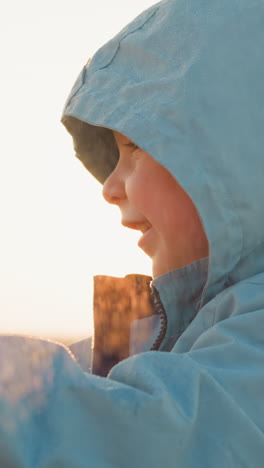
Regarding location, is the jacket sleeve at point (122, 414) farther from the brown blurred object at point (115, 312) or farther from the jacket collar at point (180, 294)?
the brown blurred object at point (115, 312)

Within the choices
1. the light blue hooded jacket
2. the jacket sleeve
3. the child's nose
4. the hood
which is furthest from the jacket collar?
the jacket sleeve

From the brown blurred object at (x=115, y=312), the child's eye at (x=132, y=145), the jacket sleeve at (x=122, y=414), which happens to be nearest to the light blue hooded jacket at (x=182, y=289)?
the jacket sleeve at (x=122, y=414)

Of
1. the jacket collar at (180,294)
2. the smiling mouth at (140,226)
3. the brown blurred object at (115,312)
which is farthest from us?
the brown blurred object at (115,312)

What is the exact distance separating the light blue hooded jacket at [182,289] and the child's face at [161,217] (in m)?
0.07

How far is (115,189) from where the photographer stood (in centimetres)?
244

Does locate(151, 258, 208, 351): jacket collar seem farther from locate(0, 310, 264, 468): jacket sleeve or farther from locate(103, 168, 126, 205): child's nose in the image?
locate(0, 310, 264, 468): jacket sleeve

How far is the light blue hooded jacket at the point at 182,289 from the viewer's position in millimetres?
1150

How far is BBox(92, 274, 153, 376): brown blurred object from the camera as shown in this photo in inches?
99.1

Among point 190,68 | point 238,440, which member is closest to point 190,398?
point 238,440

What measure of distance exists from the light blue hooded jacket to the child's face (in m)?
0.07

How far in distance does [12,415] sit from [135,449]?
217 mm

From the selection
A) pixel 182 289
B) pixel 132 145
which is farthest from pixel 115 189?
pixel 182 289

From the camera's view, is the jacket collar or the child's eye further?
the child's eye

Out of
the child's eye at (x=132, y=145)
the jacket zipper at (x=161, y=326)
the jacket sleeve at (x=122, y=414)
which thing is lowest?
the jacket zipper at (x=161, y=326)
